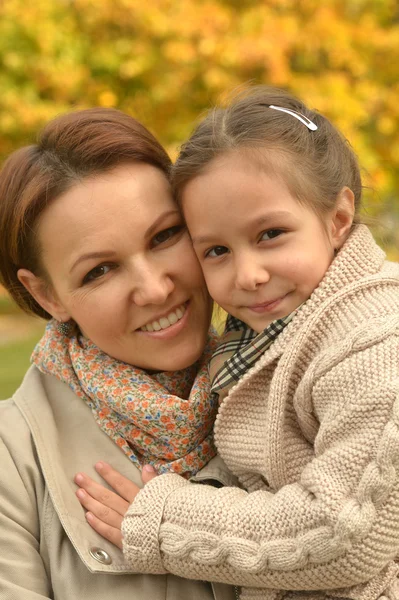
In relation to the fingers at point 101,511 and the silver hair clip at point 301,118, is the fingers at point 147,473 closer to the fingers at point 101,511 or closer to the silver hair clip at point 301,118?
the fingers at point 101,511

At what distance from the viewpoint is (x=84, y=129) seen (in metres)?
2.65

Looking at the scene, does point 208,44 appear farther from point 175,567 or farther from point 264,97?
point 175,567

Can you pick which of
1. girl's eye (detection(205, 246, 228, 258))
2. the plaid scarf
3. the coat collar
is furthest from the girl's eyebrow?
the coat collar

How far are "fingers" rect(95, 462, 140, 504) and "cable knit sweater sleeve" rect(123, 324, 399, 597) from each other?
0.90ft

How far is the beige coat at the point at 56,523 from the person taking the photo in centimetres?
235

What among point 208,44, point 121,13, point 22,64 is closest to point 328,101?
point 208,44

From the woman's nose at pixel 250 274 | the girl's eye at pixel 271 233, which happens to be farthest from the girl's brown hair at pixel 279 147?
the woman's nose at pixel 250 274

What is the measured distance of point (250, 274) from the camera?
7.48ft

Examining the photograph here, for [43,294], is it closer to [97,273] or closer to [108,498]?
[97,273]

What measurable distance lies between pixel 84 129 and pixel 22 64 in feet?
Answer: 19.4

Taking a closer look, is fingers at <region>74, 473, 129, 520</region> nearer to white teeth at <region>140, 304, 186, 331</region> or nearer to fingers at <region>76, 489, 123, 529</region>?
fingers at <region>76, 489, 123, 529</region>

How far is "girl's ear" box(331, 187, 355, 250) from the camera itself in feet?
7.93

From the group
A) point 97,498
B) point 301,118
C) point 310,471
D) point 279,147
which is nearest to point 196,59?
point 301,118

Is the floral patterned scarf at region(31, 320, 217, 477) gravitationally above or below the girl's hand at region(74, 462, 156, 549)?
above
